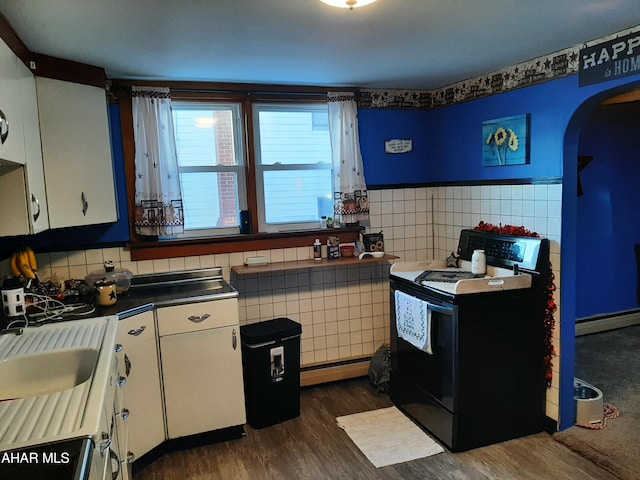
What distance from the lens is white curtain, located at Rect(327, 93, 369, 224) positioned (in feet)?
11.1

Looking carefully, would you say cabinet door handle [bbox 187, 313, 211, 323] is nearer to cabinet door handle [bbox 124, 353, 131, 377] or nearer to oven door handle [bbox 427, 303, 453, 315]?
cabinet door handle [bbox 124, 353, 131, 377]

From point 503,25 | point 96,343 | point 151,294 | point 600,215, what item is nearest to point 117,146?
point 151,294

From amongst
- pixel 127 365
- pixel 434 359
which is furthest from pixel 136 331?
pixel 434 359

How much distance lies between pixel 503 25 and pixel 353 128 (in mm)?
1459

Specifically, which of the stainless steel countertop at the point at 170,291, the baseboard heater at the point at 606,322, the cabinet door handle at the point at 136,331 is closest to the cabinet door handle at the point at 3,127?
the stainless steel countertop at the point at 170,291

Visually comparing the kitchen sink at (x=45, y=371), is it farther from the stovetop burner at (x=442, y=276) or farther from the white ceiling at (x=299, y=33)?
the stovetop burner at (x=442, y=276)

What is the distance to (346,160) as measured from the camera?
3.44m

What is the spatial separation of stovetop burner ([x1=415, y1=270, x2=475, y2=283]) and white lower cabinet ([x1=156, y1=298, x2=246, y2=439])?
3.93 feet

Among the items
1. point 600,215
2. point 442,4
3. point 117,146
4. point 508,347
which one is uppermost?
point 442,4

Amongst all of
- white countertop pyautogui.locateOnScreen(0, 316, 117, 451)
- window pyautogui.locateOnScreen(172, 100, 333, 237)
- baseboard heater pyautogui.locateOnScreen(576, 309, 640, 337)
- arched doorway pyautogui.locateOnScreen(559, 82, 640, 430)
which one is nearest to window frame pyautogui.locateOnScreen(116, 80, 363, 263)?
window pyautogui.locateOnScreen(172, 100, 333, 237)

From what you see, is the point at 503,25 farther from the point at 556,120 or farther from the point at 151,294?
the point at 151,294

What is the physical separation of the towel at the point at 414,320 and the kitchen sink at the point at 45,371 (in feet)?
5.85

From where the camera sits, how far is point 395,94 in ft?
11.9

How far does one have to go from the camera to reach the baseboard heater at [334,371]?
11.6 ft
